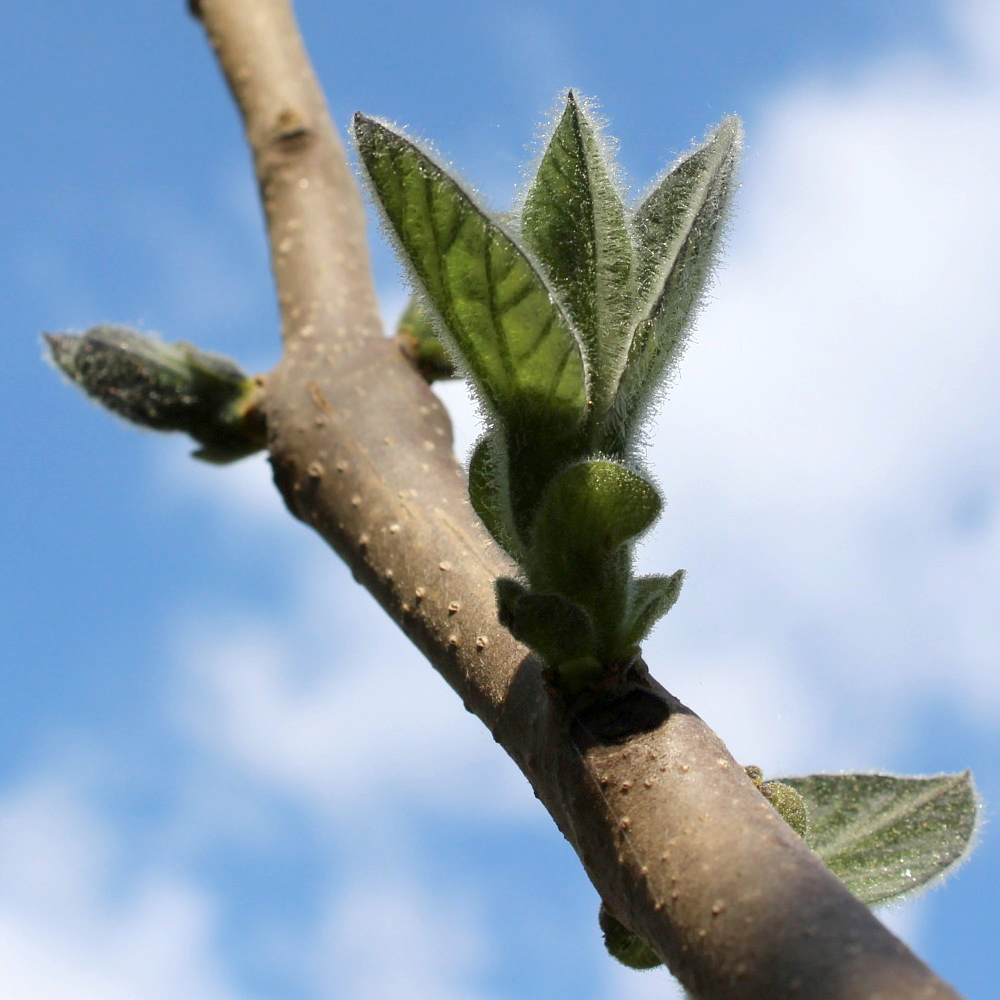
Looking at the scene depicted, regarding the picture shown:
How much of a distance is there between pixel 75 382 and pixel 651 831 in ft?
3.79

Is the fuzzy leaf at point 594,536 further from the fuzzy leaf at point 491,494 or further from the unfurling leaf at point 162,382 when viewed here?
the unfurling leaf at point 162,382

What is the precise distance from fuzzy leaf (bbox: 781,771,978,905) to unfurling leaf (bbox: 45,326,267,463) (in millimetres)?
901

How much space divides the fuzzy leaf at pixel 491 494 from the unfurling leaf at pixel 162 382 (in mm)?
744

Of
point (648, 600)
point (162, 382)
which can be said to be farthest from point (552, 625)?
point (162, 382)

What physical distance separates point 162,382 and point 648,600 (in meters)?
0.96

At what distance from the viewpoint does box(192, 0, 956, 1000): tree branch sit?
729 millimetres

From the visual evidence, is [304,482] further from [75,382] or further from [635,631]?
[635,631]

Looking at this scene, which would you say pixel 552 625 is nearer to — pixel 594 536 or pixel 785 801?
pixel 594 536

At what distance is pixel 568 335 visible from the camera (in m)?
0.88

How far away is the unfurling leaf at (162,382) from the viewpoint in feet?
5.46

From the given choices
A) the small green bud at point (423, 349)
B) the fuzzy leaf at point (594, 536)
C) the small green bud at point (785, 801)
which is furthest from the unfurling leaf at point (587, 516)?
the small green bud at point (423, 349)

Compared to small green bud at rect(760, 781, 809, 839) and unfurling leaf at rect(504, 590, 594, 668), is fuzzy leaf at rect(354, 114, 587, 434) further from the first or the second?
small green bud at rect(760, 781, 809, 839)

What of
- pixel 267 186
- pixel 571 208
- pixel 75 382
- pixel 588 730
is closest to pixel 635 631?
pixel 588 730

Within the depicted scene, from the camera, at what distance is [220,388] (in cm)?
167
